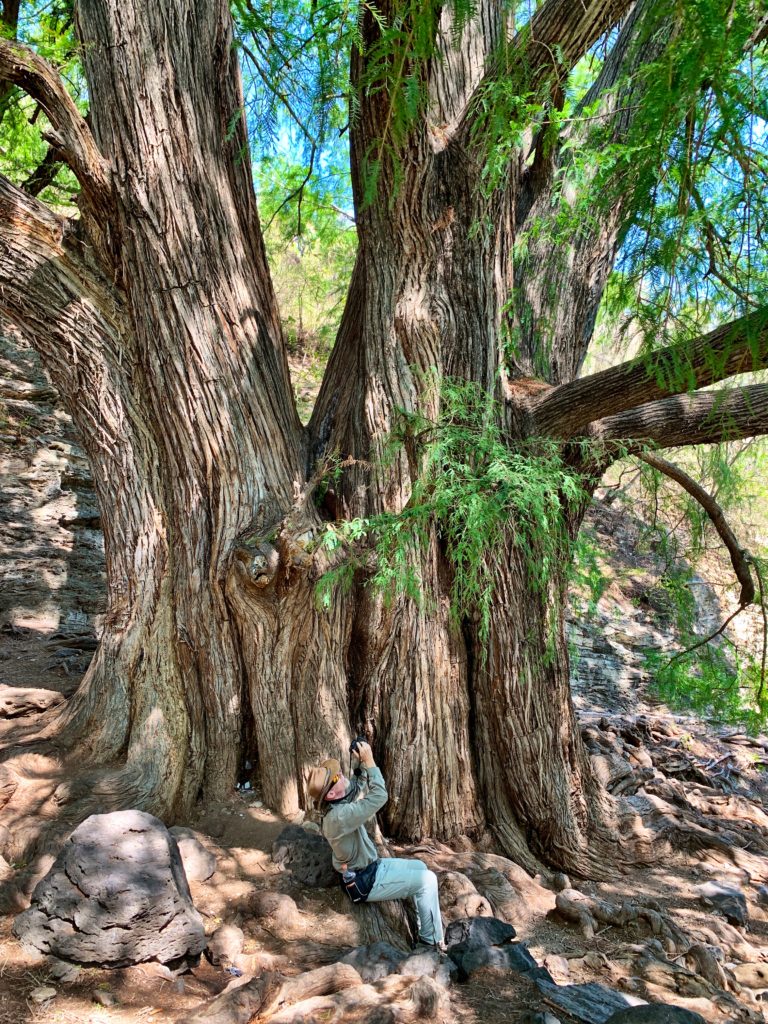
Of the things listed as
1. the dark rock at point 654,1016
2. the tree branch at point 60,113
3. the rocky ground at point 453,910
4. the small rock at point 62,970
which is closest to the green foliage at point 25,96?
the tree branch at point 60,113

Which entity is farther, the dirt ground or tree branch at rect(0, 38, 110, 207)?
tree branch at rect(0, 38, 110, 207)

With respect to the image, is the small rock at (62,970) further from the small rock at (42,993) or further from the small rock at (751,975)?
the small rock at (751,975)

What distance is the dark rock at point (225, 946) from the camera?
10.8ft

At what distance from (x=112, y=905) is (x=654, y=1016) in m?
2.05

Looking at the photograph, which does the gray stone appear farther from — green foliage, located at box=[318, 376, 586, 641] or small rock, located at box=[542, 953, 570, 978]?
small rock, located at box=[542, 953, 570, 978]

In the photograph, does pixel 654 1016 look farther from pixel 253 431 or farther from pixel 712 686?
pixel 712 686

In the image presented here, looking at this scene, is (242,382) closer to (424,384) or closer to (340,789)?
(424,384)

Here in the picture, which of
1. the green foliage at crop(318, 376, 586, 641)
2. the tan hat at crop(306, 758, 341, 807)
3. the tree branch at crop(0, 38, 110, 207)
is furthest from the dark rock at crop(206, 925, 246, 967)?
the tree branch at crop(0, 38, 110, 207)

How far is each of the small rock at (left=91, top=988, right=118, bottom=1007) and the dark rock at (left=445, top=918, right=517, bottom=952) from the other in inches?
61.1

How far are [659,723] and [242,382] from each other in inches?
249

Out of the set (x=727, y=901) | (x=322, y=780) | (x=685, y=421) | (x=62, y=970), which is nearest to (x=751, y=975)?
(x=727, y=901)

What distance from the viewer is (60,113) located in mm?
4184

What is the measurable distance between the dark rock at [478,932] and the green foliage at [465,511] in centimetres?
152

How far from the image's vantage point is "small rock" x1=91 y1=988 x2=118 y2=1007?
2828mm
